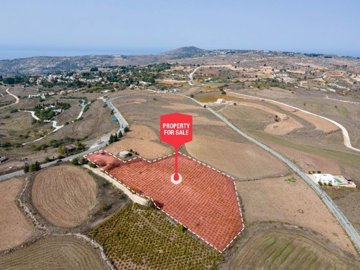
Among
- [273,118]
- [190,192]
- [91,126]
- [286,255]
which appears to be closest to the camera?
[286,255]

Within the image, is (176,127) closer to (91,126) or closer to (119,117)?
(119,117)

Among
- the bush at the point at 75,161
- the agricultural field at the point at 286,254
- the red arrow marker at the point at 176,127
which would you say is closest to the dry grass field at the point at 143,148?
the bush at the point at 75,161

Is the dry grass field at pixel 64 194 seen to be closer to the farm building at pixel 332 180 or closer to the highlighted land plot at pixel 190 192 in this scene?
the highlighted land plot at pixel 190 192

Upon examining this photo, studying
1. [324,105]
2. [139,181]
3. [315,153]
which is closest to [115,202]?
[139,181]

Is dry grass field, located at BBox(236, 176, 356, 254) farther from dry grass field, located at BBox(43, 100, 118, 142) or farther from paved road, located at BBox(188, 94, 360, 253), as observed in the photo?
dry grass field, located at BBox(43, 100, 118, 142)

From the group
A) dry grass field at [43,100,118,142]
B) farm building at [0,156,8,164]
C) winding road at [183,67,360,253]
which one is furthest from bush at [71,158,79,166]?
winding road at [183,67,360,253]

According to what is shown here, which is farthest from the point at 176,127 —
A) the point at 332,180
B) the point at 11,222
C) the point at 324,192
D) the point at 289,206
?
the point at 332,180
